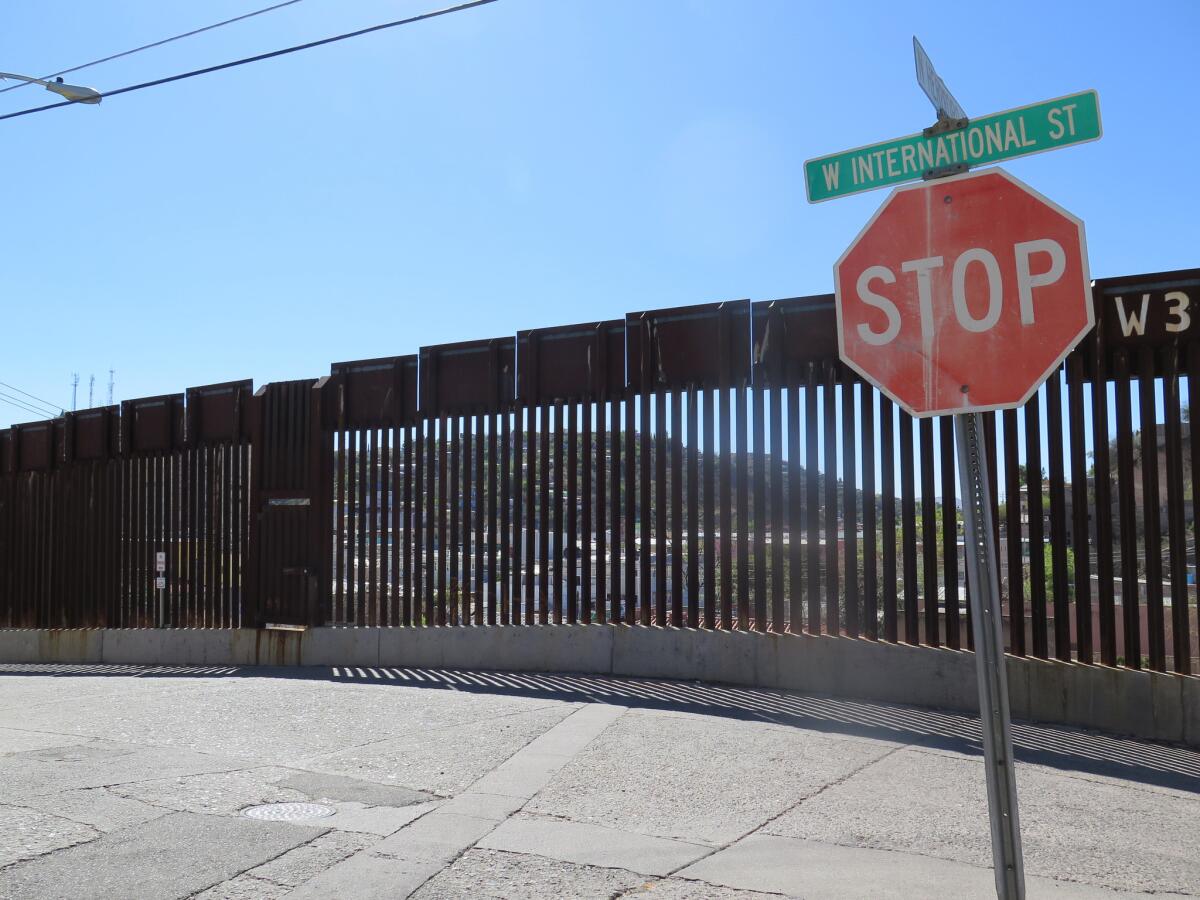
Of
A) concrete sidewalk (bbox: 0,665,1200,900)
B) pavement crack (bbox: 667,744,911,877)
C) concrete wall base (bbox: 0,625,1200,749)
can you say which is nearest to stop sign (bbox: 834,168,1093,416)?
concrete sidewalk (bbox: 0,665,1200,900)

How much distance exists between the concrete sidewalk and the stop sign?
90.7 inches

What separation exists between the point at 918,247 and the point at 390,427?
9021 millimetres

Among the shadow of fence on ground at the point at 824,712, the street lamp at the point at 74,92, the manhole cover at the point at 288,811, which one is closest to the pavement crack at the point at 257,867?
the manhole cover at the point at 288,811

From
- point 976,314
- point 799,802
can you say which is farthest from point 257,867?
point 976,314

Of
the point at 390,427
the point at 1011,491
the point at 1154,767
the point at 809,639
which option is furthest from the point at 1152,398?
the point at 390,427

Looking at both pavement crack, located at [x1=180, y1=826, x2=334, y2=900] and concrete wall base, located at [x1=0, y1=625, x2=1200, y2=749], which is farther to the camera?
concrete wall base, located at [x1=0, y1=625, x2=1200, y2=749]

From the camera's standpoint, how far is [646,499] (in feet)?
31.6

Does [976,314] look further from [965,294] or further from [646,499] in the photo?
[646,499]

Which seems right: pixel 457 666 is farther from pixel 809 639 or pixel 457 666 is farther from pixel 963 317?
pixel 963 317

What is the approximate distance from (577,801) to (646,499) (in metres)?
4.19

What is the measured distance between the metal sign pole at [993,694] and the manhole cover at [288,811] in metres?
3.78

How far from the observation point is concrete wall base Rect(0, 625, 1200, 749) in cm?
711

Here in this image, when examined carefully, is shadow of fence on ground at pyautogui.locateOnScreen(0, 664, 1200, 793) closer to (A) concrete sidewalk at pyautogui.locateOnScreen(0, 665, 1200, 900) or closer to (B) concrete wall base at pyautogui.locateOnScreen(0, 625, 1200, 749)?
(A) concrete sidewalk at pyautogui.locateOnScreen(0, 665, 1200, 900)

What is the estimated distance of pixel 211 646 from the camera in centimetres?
1326
